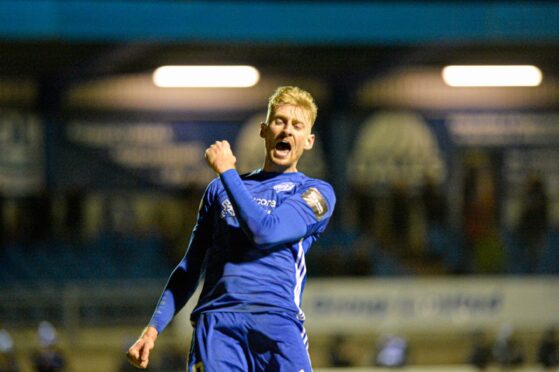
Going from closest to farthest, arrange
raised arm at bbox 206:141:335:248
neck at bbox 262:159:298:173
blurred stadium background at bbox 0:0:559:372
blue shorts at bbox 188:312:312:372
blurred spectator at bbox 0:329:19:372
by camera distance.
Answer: raised arm at bbox 206:141:335:248 → blue shorts at bbox 188:312:312:372 → neck at bbox 262:159:298:173 → blurred spectator at bbox 0:329:19:372 → blurred stadium background at bbox 0:0:559:372

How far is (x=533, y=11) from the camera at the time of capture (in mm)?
12930

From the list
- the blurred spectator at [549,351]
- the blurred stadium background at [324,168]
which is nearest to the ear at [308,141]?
the blurred stadium background at [324,168]

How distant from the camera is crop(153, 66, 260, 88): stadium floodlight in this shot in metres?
16.2

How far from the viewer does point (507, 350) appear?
1153cm

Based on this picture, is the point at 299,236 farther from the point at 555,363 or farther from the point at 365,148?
the point at 365,148

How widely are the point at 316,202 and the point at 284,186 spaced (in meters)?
0.13

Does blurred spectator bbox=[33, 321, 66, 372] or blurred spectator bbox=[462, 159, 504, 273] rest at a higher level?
blurred spectator bbox=[462, 159, 504, 273]

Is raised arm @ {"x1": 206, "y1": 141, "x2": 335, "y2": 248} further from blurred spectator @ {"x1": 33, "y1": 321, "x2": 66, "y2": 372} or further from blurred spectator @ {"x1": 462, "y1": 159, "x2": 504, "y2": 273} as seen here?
blurred spectator @ {"x1": 462, "y1": 159, "x2": 504, "y2": 273}

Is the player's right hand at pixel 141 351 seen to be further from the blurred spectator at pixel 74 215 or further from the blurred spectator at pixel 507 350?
the blurred spectator at pixel 74 215

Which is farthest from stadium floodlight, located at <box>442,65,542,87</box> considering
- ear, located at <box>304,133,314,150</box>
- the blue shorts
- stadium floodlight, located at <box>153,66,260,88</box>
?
the blue shorts

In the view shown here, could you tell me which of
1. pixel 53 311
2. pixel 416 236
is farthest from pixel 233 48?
pixel 53 311

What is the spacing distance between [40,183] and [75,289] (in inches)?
192

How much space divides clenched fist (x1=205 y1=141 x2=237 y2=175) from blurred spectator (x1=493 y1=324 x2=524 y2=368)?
8286mm

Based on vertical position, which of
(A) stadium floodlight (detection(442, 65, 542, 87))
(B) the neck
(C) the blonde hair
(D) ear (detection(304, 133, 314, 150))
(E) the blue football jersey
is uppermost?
(A) stadium floodlight (detection(442, 65, 542, 87))
